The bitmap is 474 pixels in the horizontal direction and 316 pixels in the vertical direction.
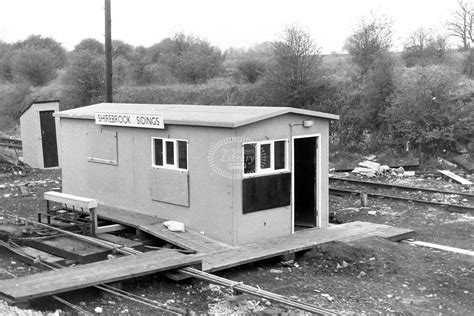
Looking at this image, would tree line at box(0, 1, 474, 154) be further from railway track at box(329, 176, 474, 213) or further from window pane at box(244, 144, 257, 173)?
window pane at box(244, 144, 257, 173)

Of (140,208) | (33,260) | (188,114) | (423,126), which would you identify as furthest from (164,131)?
(423,126)

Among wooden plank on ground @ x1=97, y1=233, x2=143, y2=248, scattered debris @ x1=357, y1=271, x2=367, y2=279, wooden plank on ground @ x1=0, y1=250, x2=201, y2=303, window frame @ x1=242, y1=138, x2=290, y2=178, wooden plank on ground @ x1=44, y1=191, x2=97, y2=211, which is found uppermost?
window frame @ x1=242, y1=138, x2=290, y2=178

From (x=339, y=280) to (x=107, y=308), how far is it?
12.0 feet

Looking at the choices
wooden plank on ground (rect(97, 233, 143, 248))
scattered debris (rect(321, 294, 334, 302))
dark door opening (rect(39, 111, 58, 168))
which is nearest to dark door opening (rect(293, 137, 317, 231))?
wooden plank on ground (rect(97, 233, 143, 248))

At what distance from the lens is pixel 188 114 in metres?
12.1

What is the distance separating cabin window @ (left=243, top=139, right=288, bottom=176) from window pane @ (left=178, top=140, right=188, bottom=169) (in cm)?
132

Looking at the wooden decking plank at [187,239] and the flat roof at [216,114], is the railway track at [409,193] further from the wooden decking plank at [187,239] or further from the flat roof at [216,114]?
the wooden decking plank at [187,239]

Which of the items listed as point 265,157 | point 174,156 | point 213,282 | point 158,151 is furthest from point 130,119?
point 213,282

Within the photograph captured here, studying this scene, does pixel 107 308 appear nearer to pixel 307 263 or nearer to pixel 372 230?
pixel 307 263

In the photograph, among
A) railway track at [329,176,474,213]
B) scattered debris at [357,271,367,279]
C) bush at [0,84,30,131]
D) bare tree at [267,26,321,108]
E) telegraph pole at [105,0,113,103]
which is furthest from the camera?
bush at [0,84,30,131]

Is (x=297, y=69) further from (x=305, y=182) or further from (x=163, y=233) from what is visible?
(x=163, y=233)

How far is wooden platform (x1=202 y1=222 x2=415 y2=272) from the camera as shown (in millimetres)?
9734

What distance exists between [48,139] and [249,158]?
48.0 ft

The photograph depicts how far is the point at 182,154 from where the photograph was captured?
460 inches
